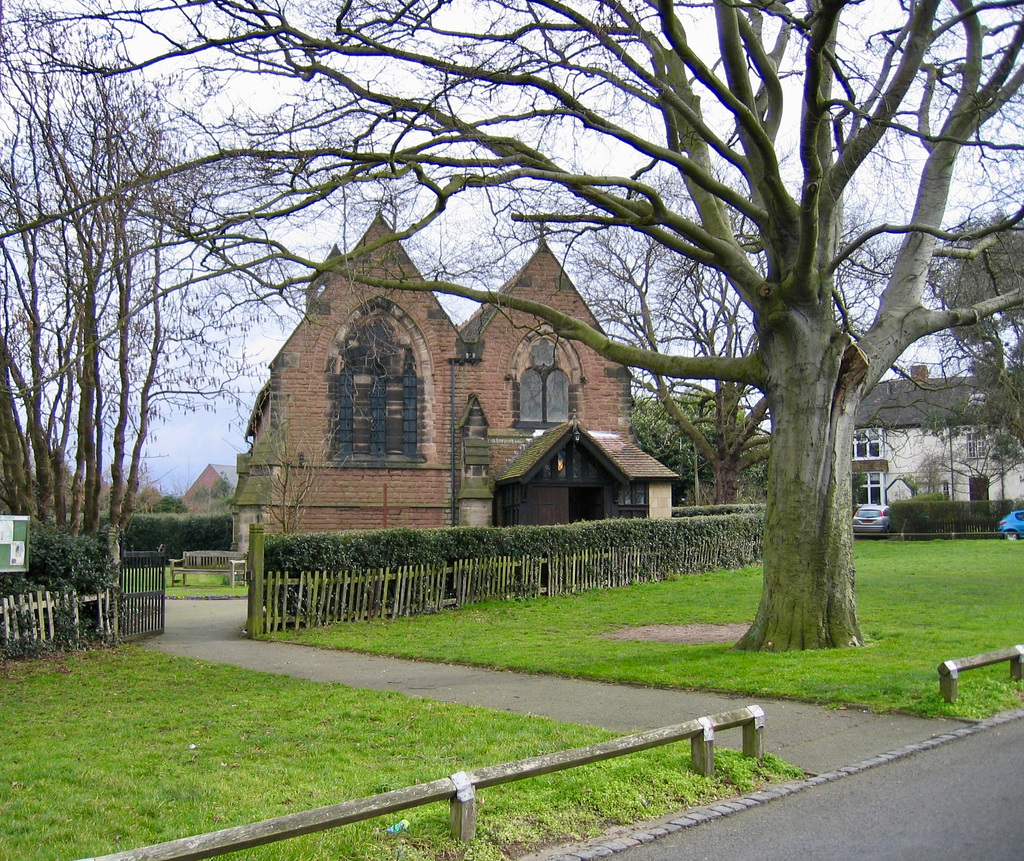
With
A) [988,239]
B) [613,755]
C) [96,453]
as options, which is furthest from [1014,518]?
[613,755]

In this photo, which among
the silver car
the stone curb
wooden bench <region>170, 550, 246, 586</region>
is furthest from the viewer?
the silver car

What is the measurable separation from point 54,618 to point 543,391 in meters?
20.1

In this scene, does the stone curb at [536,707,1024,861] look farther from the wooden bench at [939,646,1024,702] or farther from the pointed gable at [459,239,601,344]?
the pointed gable at [459,239,601,344]

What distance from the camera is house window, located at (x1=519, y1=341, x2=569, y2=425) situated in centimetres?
3250

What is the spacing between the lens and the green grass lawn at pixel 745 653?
33.0 ft

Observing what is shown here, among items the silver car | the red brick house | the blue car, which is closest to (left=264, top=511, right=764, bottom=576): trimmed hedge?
the red brick house

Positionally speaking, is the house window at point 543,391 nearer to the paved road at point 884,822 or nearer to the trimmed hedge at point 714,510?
the trimmed hedge at point 714,510

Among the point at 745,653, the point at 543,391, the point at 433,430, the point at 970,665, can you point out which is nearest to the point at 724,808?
the point at 970,665

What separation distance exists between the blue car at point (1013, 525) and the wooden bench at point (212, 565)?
32.7 meters

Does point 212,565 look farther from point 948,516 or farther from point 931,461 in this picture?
point 931,461

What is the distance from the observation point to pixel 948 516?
151 feet

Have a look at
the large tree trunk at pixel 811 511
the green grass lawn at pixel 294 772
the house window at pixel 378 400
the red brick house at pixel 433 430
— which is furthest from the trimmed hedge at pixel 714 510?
the green grass lawn at pixel 294 772

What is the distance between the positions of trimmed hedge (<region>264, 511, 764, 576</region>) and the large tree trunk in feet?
28.1

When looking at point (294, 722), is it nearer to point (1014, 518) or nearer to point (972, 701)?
point (972, 701)
